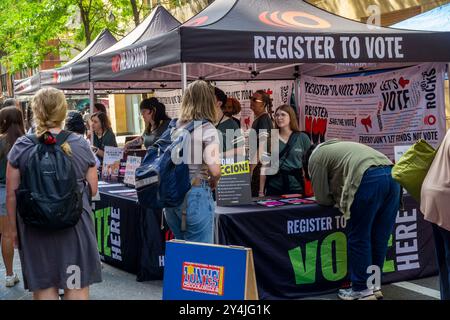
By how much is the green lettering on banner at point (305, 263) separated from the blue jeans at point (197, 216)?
1251 mm

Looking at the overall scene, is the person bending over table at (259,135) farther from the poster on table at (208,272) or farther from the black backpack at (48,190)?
the black backpack at (48,190)

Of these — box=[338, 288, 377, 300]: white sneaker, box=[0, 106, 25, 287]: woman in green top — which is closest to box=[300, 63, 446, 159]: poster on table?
box=[338, 288, 377, 300]: white sneaker

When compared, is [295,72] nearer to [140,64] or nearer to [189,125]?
[140,64]

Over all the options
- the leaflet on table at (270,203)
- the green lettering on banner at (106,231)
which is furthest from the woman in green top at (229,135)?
the green lettering on banner at (106,231)

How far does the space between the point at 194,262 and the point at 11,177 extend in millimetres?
1275

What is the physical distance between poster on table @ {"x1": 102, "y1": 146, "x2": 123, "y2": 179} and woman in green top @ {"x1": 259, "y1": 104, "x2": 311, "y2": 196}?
2.22 m

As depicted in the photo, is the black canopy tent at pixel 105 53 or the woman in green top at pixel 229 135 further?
the black canopy tent at pixel 105 53

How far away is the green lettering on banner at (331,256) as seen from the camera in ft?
18.9

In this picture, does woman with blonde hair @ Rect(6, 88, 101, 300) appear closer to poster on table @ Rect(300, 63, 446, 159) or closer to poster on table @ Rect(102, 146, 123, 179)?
poster on table @ Rect(102, 146, 123, 179)

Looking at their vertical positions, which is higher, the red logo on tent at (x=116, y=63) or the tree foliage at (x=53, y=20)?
the tree foliage at (x=53, y=20)

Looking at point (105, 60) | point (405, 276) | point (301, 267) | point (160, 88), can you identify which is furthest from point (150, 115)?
point (160, 88)

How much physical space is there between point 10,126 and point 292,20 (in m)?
2.96

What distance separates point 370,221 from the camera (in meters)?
5.27
